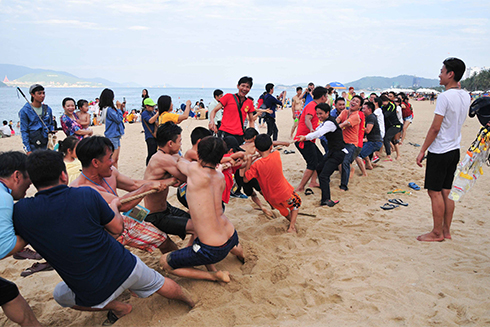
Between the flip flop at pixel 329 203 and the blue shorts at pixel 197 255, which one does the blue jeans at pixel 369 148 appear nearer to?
the flip flop at pixel 329 203

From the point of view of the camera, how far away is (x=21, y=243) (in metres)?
2.18

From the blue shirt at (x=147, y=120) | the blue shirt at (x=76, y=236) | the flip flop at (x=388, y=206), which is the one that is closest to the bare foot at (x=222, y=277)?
the blue shirt at (x=76, y=236)

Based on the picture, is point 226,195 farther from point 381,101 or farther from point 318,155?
point 381,101

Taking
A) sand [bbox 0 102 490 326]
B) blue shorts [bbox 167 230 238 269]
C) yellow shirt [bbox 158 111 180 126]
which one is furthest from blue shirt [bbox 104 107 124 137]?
blue shorts [bbox 167 230 238 269]

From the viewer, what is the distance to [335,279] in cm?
329

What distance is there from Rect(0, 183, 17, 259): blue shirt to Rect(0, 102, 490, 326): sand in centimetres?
116

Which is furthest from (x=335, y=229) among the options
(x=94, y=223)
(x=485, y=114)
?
(x=94, y=223)

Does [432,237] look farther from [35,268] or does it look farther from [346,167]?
[35,268]

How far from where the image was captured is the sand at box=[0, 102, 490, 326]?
2.69 m

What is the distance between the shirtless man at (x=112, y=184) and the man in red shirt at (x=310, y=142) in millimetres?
3341

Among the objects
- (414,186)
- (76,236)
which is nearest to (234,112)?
(414,186)

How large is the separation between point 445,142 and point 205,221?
3.15m

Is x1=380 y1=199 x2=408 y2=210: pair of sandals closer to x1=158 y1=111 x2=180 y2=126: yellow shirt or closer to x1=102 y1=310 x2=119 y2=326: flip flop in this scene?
x1=158 y1=111 x2=180 y2=126: yellow shirt

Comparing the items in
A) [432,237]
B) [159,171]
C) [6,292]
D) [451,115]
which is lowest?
[432,237]
